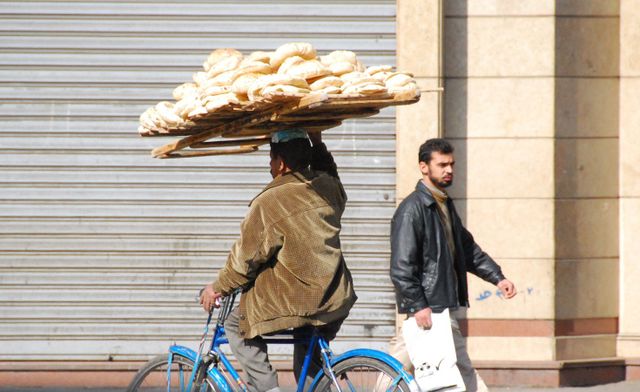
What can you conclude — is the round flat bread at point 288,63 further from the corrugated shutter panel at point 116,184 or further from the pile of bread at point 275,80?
the corrugated shutter panel at point 116,184

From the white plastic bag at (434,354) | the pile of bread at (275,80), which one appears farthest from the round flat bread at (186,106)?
the white plastic bag at (434,354)

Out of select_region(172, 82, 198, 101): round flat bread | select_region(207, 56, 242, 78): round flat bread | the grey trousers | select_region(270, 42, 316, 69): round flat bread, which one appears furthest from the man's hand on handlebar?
select_region(270, 42, 316, 69): round flat bread

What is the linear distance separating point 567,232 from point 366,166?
67.9 inches

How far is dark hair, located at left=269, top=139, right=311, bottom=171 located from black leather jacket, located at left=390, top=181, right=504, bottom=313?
2.62 feet

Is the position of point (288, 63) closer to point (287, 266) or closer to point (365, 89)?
point (365, 89)

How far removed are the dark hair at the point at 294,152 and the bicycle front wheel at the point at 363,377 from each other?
1012mm

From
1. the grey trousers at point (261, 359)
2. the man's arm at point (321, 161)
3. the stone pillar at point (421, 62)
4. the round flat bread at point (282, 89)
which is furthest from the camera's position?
the stone pillar at point (421, 62)

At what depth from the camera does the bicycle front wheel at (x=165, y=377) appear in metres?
5.86

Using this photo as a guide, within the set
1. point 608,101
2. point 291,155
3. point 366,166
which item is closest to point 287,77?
point 291,155

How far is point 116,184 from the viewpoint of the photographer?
359 inches

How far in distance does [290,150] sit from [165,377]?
4.68 feet

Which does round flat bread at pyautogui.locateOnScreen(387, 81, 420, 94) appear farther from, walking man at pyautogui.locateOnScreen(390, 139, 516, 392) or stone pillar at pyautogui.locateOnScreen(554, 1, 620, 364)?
stone pillar at pyautogui.locateOnScreen(554, 1, 620, 364)

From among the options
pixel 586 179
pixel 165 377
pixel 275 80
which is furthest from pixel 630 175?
pixel 275 80

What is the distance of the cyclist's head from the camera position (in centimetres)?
556
